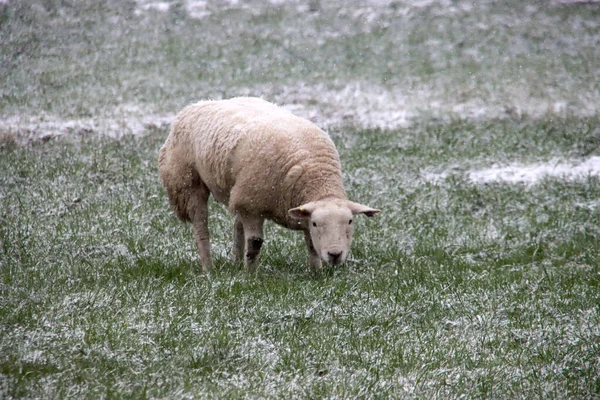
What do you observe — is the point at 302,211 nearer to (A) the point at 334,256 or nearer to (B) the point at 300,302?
(A) the point at 334,256

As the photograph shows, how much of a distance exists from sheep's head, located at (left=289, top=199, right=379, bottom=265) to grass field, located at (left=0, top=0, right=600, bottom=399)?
34 centimetres

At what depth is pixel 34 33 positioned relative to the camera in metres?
20.7

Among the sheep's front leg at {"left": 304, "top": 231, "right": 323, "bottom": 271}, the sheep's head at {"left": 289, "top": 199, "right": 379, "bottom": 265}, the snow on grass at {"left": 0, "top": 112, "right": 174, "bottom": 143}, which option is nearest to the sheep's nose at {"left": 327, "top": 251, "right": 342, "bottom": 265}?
the sheep's head at {"left": 289, "top": 199, "right": 379, "bottom": 265}

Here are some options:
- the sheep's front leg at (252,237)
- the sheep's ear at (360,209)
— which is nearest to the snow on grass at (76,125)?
the sheep's front leg at (252,237)

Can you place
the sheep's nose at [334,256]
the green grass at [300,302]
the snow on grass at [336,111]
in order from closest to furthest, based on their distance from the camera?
1. the green grass at [300,302]
2. the sheep's nose at [334,256]
3. the snow on grass at [336,111]

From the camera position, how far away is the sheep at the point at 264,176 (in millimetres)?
6871

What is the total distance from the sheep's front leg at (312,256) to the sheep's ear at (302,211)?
614mm

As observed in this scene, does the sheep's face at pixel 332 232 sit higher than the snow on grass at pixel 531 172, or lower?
higher

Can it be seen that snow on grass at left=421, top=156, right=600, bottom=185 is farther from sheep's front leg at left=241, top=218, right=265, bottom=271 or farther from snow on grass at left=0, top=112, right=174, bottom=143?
snow on grass at left=0, top=112, right=174, bottom=143

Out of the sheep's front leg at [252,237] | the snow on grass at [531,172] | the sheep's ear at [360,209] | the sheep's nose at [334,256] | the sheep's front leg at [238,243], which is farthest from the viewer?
the snow on grass at [531,172]

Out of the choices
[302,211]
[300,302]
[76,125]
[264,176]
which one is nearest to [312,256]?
[302,211]

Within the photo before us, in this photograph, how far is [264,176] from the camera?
7141 mm

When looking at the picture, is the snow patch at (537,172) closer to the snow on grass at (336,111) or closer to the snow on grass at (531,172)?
the snow on grass at (531,172)

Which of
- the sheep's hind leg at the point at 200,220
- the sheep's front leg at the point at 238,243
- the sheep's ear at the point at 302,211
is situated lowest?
the sheep's front leg at the point at 238,243
